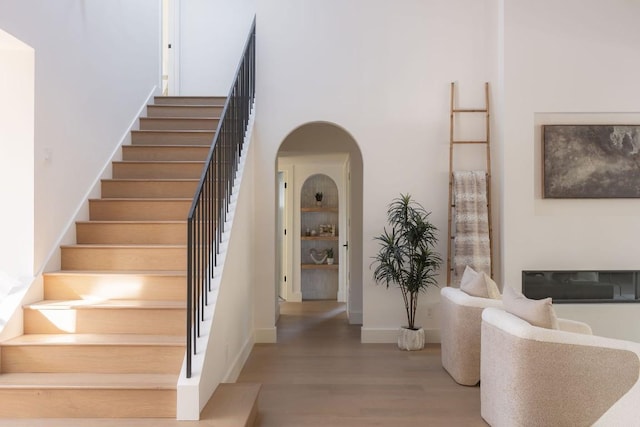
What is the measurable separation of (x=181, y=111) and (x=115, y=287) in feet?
9.78

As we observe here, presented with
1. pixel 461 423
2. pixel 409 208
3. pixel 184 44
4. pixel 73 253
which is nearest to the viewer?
pixel 461 423

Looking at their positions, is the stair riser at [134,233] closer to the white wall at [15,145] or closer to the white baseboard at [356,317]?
the white wall at [15,145]

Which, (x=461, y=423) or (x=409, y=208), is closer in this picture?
(x=461, y=423)

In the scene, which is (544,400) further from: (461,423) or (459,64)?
(459,64)

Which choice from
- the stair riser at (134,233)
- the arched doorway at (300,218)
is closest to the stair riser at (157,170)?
the stair riser at (134,233)

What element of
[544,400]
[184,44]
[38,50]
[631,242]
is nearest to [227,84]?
[184,44]

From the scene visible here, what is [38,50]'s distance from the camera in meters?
3.59

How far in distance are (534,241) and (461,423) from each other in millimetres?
2635

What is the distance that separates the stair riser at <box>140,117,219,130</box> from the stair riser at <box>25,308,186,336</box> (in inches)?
113

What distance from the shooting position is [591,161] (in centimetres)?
540

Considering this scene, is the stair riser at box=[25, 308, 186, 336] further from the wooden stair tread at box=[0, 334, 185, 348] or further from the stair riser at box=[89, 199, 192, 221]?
the stair riser at box=[89, 199, 192, 221]

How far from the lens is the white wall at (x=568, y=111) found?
17.7 feet

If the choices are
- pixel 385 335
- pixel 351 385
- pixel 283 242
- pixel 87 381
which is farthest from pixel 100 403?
pixel 283 242

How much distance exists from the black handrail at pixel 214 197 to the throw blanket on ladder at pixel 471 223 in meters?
2.39
